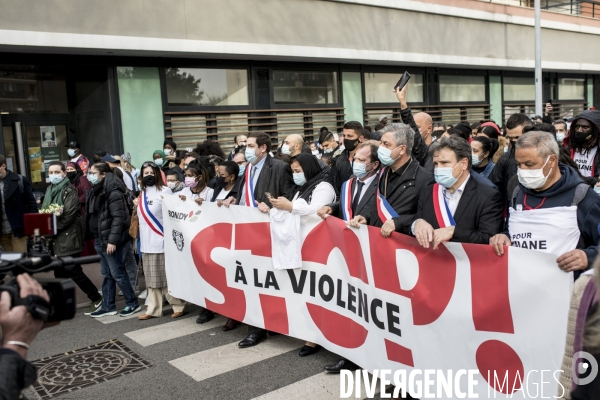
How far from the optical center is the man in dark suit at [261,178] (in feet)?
20.0

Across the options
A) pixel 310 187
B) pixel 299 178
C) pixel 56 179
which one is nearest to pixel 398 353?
pixel 310 187

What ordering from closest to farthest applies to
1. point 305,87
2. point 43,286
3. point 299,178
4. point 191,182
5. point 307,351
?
point 43,286, point 307,351, point 299,178, point 191,182, point 305,87

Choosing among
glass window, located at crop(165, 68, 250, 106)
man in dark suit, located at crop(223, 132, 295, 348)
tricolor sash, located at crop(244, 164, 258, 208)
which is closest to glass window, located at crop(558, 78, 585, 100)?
glass window, located at crop(165, 68, 250, 106)

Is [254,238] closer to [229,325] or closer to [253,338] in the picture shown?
[253,338]

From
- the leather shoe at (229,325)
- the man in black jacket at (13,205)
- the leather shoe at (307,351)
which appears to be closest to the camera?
the leather shoe at (307,351)

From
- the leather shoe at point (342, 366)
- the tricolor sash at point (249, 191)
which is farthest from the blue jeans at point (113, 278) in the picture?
the leather shoe at point (342, 366)

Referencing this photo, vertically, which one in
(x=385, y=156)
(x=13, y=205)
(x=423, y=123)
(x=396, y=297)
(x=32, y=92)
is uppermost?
(x=32, y=92)

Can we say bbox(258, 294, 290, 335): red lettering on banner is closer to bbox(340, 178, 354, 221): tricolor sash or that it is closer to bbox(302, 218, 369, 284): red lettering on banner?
bbox(302, 218, 369, 284): red lettering on banner

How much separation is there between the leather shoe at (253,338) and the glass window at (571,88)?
65.5ft

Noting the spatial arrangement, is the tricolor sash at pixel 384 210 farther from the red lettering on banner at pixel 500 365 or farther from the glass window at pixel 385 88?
the glass window at pixel 385 88

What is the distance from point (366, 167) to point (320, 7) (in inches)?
383

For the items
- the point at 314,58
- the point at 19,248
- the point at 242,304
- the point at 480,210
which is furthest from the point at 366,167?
the point at 314,58

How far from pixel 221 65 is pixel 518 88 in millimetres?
12190

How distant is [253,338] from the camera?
18.3ft
